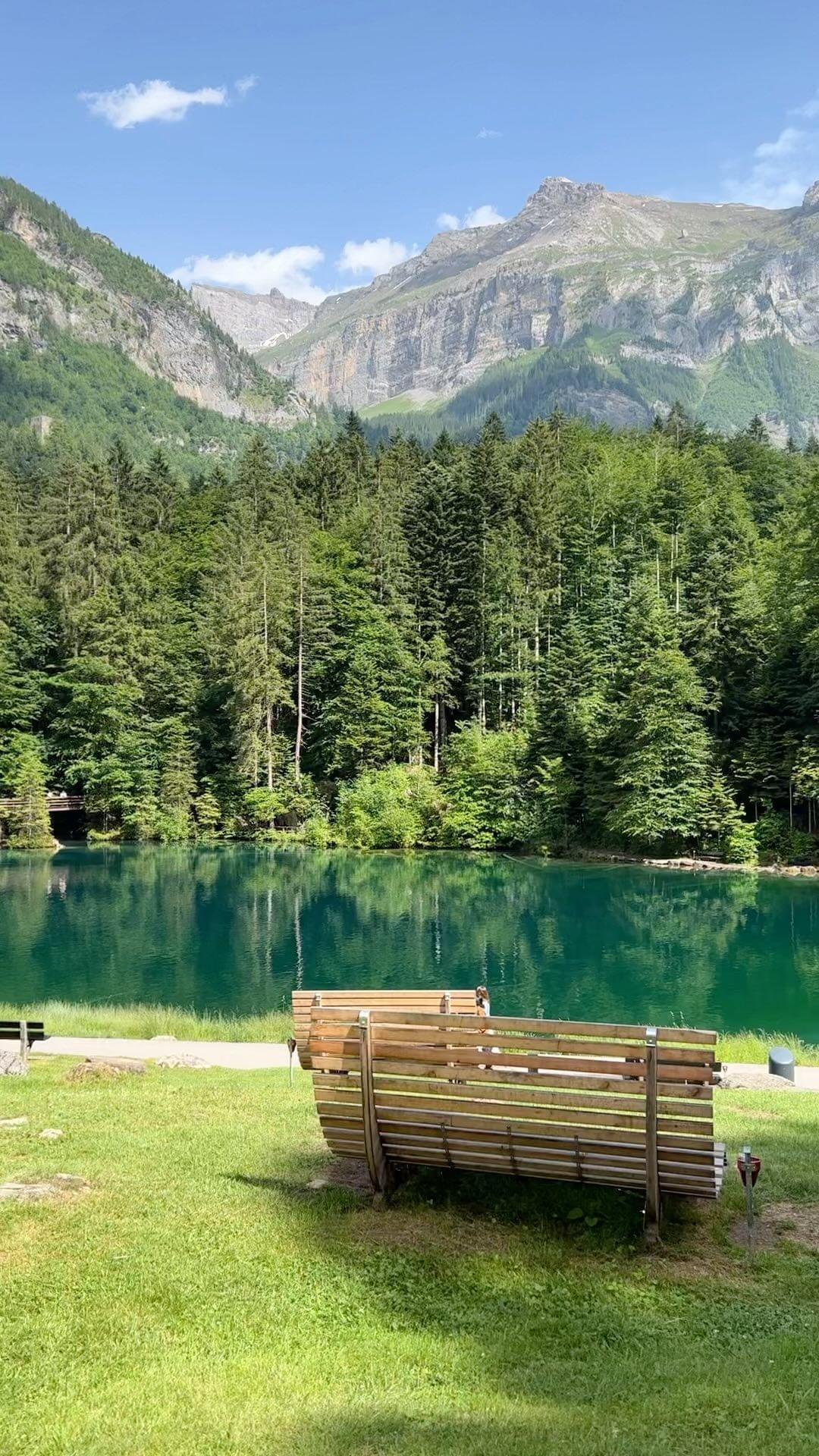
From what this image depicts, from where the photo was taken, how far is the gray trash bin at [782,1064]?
12414 mm

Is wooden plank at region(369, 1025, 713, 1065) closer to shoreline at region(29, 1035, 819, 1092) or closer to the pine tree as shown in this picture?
shoreline at region(29, 1035, 819, 1092)

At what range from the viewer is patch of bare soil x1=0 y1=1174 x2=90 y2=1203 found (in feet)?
19.1

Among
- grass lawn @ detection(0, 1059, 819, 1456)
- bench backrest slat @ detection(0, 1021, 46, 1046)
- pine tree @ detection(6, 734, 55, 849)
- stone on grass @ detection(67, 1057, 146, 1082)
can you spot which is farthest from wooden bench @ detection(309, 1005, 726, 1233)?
pine tree @ detection(6, 734, 55, 849)

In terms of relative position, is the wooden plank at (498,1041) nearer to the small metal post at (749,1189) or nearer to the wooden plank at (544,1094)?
the wooden plank at (544,1094)

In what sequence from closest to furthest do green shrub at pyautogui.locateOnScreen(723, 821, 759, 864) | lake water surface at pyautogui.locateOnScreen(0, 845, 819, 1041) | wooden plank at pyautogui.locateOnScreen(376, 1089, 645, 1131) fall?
wooden plank at pyautogui.locateOnScreen(376, 1089, 645, 1131), lake water surface at pyautogui.locateOnScreen(0, 845, 819, 1041), green shrub at pyautogui.locateOnScreen(723, 821, 759, 864)

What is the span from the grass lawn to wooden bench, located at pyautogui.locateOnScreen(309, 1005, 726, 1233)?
37 cm

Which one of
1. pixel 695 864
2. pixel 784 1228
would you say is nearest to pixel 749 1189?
pixel 784 1228

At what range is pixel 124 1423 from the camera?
143 inches

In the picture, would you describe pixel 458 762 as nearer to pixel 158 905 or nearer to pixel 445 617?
pixel 445 617

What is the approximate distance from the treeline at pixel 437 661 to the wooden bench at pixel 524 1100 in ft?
148

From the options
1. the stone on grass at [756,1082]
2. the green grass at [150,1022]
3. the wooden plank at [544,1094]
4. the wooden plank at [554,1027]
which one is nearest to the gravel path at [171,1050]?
the green grass at [150,1022]

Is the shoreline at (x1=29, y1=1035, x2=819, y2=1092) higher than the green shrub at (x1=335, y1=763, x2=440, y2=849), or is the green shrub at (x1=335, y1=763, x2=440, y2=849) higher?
the green shrub at (x1=335, y1=763, x2=440, y2=849)

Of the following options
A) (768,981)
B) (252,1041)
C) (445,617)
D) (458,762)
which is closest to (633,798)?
(458,762)

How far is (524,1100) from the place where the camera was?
518 centimetres
